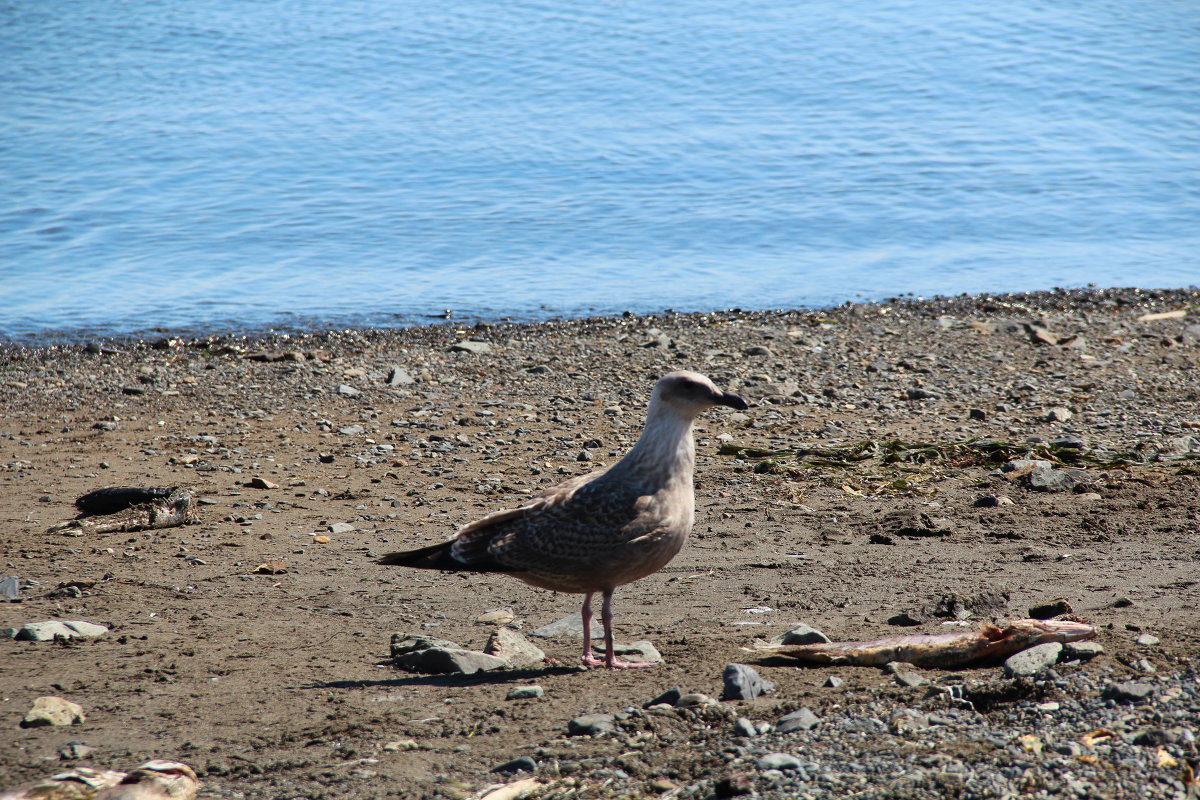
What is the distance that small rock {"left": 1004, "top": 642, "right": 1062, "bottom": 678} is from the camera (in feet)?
15.6

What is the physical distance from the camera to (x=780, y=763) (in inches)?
157

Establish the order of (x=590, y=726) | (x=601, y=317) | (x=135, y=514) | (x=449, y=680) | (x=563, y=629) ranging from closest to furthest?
(x=590, y=726) < (x=449, y=680) < (x=563, y=629) < (x=135, y=514) < (x=601, y=317)

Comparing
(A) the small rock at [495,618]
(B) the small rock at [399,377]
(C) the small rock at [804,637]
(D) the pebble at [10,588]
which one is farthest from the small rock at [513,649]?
(B) the small rock at [399,377]

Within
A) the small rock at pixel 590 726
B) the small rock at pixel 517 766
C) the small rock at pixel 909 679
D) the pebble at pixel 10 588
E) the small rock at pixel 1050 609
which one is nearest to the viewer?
the small rock at pixel 517 766

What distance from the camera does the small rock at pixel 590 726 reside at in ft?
14.7

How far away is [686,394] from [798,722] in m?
1.77

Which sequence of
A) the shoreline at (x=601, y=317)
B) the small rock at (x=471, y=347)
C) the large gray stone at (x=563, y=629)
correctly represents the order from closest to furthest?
the large gray stone at (x=563, y=629) → the small rock at (x=471, y=347) → the shoreline at (x=601, y=317)

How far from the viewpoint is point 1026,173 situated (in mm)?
24062

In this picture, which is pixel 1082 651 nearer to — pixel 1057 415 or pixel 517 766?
pixel 517 766

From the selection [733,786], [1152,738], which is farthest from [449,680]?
[1152,738]

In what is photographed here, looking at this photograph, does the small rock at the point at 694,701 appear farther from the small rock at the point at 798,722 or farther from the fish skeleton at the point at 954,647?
the fish skeleton at the point at 954,647

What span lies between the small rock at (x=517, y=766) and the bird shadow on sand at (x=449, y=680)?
0.93 metres

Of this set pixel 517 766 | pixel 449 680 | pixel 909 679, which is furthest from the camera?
pixel 449 680

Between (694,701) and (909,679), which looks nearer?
(694,701)
